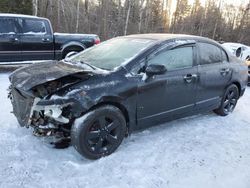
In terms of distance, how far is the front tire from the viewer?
3.31 meters

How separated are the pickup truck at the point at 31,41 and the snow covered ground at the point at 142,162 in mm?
4109

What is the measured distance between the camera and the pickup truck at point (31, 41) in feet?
26.7

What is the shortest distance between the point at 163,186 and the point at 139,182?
10.8 inches

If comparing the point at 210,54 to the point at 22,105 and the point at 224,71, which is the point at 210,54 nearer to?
the point at 224,71

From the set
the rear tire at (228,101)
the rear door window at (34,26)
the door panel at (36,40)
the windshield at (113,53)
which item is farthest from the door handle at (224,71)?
the rear door window at (34,26)

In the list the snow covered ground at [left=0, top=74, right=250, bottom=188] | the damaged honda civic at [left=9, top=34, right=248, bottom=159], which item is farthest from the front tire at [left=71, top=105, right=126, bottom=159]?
the snow covered ground at [left=0, top=74, right=250, bottom=188]

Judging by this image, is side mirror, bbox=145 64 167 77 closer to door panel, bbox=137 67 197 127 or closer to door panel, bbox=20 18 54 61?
door panel, bbox=137 67 197 127

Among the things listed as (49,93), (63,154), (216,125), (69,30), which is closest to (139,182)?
(63,154)

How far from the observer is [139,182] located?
3.13 metres

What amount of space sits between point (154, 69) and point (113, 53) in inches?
32.0

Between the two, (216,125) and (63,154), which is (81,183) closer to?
(63,154)

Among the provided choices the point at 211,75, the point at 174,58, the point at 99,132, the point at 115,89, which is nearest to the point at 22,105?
the point at 99,132

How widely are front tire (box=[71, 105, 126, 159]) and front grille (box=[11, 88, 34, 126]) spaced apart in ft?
2.08

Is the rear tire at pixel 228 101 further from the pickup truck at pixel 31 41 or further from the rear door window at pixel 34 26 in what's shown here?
the rear door window at pixel 34 26
